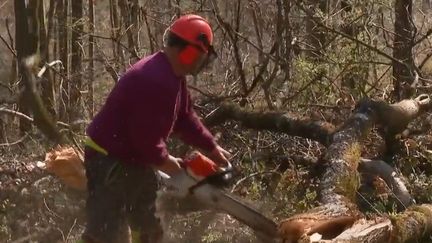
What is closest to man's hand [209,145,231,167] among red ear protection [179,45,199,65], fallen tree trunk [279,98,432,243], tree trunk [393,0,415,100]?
fallen tree trunk [279,98,432,243]

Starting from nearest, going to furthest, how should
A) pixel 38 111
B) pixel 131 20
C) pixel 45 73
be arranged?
pixel 38 111 < pixel 131 20 < pixel 45 73

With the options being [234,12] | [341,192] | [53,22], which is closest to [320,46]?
[234,12]

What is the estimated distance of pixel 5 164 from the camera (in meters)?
7.39

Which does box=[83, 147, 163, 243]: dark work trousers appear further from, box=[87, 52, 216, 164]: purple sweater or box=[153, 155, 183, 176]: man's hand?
box=[153, 155, 183, 176]: man's hand

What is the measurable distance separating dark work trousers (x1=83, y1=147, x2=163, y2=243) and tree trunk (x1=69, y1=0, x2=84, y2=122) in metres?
3.91

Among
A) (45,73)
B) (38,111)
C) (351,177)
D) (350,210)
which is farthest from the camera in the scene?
(45,73)

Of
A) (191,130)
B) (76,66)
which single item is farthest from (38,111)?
(76,66)

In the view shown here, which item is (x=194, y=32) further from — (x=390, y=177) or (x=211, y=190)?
(x=390, y=177)

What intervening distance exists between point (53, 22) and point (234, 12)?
4.38 meters

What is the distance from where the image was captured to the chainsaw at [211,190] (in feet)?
15.0

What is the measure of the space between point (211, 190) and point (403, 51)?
4994 millimetres

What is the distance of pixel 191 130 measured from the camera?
4.88m

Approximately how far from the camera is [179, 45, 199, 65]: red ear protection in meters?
4.26

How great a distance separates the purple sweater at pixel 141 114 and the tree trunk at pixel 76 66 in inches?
162
